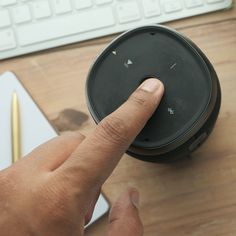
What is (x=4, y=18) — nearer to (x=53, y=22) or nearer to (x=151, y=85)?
(x=53, y=22)

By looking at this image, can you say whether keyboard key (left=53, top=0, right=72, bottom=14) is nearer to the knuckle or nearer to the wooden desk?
the wooden desk

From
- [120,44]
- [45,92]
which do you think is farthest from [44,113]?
[120,44]

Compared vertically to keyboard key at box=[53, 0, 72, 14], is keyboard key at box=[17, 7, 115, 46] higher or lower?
lower

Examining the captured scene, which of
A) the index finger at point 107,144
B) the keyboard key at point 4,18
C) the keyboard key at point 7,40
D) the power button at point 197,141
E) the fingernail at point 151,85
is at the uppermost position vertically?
the keyboard key at point 4,18

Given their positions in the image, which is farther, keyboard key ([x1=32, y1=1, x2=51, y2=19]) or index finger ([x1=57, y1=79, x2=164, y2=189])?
keyboard key ([x1=32, y1=1, x2=51, y2=19])

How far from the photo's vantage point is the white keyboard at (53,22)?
52 centimetres

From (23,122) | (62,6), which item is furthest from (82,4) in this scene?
(23,122)

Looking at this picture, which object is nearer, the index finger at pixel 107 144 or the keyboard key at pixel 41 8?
the index finger at pixel 107 144

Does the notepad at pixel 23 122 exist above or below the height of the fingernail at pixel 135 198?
above

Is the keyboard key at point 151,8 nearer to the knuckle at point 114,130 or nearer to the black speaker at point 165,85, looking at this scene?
the black speaker at point 165,85

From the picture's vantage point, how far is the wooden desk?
466mm

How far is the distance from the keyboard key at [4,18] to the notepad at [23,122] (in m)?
0.06

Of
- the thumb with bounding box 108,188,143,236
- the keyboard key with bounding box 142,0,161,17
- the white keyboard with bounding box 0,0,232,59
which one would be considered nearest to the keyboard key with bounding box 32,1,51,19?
the white keyboard with bounding box 0,0,232,59

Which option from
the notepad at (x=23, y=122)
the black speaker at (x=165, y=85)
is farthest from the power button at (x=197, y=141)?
the notepad at (x=23, y=122)
